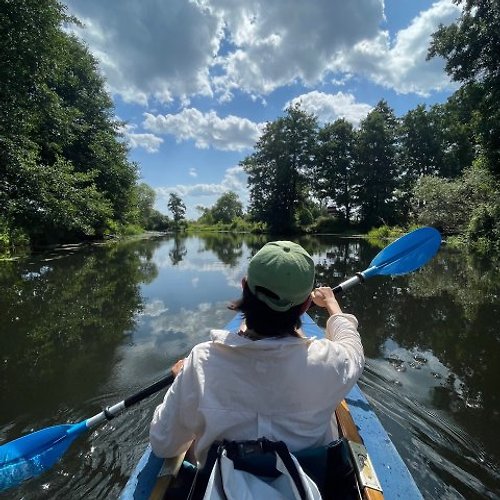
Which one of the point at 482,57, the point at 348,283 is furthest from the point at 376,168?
the point at 348,283

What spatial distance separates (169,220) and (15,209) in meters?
65.7

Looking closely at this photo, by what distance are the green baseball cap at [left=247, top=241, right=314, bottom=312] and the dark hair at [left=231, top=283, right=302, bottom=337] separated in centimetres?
2

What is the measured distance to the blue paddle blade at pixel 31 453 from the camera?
7.13 feet

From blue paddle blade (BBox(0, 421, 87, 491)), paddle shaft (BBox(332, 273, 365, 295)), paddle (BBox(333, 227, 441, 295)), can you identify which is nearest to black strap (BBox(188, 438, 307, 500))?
blue paddle blade (BBox(0, 421, 87, 491))

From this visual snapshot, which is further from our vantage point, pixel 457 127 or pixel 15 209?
pixel 457 127

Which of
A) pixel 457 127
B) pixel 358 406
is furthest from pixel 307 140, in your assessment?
pixel 358 406

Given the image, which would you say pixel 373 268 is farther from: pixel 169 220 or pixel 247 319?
pixel 169 220

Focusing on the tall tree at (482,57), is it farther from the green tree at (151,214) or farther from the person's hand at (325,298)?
the green tree at (151,214)

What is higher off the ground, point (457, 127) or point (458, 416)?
point (457, 127)

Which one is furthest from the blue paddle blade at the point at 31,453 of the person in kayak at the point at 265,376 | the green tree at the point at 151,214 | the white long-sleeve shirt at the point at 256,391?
the green tree at the point at 151,214

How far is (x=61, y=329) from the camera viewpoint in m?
5.54

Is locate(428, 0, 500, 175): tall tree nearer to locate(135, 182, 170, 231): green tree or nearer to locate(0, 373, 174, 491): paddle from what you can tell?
locate(0, 373, 174, 491): paddle

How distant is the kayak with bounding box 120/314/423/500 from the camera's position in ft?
4.94

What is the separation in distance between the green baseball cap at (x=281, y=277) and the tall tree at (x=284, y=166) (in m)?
37.7
